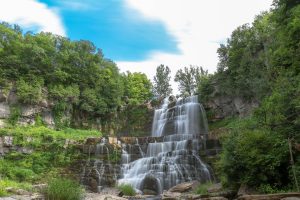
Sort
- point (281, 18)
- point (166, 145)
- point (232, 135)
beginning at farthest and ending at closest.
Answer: point (166, 145), point (281, 18), point (232, 135)

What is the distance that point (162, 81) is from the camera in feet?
232

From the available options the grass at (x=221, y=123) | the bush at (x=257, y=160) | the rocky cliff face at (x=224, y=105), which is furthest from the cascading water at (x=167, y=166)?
the bush at (x=257, y=160)

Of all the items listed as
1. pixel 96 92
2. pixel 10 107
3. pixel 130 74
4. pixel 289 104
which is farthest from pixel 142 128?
pixel 289 104

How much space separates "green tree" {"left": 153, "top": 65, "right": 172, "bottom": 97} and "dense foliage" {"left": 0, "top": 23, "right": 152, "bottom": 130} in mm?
25549

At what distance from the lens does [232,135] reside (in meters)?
17.0

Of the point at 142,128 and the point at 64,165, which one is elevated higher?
the point at 142,128

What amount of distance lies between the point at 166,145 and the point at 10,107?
17914 mm

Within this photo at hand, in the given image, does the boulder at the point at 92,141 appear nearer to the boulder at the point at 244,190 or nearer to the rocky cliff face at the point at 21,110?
the rocky cliff face at the point at 21,110

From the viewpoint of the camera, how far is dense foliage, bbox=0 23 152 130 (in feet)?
118

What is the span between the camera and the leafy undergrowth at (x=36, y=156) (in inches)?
1044

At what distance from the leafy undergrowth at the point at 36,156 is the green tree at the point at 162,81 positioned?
40.1 m

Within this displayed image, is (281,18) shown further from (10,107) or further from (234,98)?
(10,107)

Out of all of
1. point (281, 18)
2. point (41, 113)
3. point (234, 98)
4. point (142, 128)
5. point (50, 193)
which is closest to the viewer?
point (50, 193)

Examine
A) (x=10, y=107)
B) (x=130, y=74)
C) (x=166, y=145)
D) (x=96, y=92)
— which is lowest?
(x=166, y=145)
